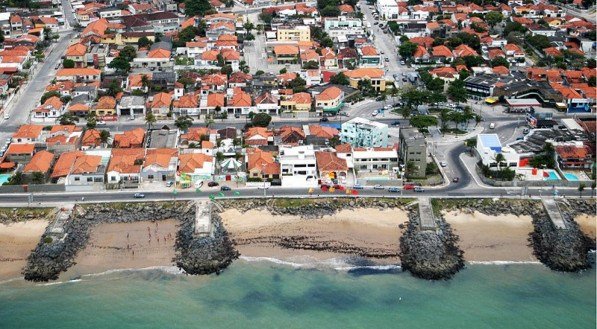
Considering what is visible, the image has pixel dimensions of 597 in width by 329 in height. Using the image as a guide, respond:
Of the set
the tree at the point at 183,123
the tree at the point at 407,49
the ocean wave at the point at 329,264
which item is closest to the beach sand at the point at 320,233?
the ocean wave at the point at 329,264

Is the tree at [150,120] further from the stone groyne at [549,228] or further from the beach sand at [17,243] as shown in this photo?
the stone groyne at [549,228]

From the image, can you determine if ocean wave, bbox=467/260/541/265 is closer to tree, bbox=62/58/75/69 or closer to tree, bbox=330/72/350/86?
tree, bbox=330/72/350/86

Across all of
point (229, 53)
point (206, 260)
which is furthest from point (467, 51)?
point (206, 260)

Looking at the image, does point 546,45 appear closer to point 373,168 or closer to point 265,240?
point 373,168

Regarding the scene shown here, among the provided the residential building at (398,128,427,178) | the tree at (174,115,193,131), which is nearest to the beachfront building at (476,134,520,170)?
the residential building at (398,128,427,178)

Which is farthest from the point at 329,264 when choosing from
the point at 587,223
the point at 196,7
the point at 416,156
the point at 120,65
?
the point at 196,7

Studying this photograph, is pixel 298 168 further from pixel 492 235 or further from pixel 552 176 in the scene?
pixel 552 176
